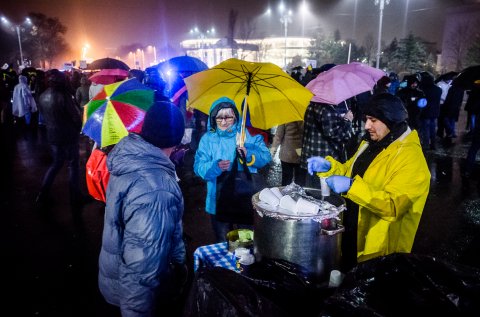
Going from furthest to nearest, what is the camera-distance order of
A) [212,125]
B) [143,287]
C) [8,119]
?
[8,119]
[212,125]
[143,287]

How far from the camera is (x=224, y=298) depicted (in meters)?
1.60

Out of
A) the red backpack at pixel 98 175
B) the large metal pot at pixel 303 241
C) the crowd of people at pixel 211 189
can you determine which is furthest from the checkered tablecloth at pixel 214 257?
the red backpack at pixel 98 175

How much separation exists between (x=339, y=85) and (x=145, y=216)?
396cm

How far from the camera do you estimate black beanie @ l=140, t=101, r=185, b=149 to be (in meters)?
2.22

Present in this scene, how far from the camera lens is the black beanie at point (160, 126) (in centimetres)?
222

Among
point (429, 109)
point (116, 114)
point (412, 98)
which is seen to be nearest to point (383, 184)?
point (116, 114)

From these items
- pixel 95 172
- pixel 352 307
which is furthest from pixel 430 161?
pixel 352 307

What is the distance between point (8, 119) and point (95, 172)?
589 inches

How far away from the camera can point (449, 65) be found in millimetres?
48500

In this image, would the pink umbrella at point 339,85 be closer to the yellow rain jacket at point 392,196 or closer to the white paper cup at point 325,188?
the yellow rain jacket at point 392,196

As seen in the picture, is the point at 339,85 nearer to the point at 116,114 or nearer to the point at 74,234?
the point at 116,114

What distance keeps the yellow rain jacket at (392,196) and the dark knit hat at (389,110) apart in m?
0.13

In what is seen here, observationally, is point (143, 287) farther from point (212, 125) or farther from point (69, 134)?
point (69, 134)

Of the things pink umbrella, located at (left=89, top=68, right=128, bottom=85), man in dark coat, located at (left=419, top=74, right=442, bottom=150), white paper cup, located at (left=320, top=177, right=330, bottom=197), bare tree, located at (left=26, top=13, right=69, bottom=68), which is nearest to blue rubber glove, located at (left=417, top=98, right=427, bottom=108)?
man in dark coat, located at (left=419, top=74, right=442, bottom=150)
